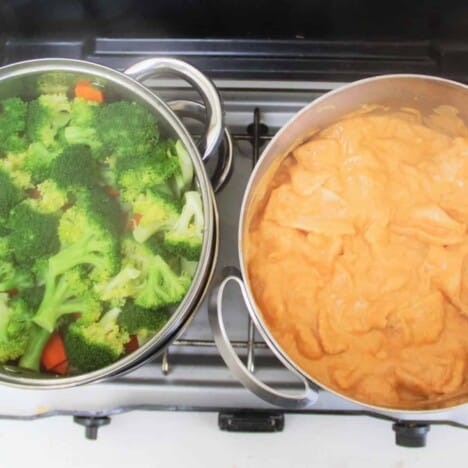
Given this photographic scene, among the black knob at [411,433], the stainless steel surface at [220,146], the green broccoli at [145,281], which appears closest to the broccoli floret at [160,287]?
the green broccoli at [145,281]

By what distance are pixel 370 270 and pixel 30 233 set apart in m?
0.55

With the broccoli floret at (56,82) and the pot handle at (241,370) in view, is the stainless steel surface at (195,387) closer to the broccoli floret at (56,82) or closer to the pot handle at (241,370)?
the pot handle at (241,370)

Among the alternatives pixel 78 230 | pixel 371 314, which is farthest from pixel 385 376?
pixel 78 230

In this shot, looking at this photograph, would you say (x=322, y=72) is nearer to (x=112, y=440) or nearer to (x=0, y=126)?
(x=0, y=126)

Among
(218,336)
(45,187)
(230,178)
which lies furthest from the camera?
(230,178)

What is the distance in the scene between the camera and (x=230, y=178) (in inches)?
43.4

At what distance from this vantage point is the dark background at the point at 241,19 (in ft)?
3.67

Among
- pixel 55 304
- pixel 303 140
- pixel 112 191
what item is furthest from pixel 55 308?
pixel 303 140

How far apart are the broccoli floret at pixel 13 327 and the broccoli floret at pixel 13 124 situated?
0.83 feet

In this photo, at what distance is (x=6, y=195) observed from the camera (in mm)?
950

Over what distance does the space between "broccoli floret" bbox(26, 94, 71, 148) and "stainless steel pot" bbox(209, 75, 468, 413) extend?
13.8 inches

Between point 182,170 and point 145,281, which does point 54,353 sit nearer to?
point 145,281

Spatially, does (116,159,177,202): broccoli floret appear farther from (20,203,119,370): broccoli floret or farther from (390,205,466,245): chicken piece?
(390,205,466,245): chicken piece

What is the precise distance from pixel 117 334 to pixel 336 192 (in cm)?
42
